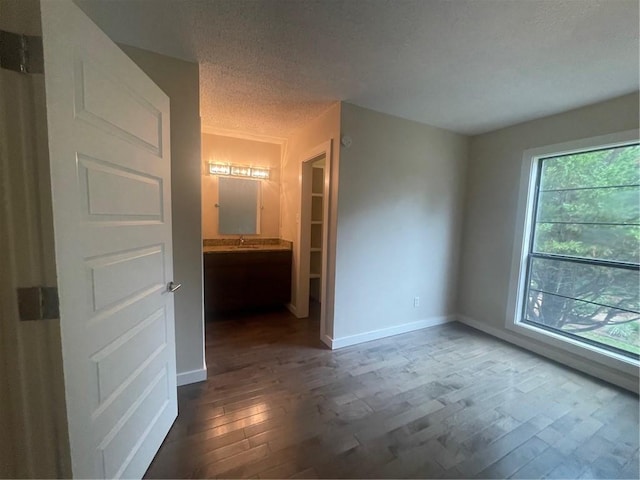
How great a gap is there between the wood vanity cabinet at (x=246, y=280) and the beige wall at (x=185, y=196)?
1127 mm

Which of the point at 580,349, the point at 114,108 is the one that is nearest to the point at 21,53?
the point at 114,108

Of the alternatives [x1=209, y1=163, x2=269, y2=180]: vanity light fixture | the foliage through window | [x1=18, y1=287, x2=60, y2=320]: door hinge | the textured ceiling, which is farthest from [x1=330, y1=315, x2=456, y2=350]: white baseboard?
[x1=209, y1=163, x2=269, y2=180]: vanity light fixture

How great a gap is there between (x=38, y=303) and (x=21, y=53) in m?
0.71

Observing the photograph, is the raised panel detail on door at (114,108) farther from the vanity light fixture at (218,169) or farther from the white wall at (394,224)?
the vanity light fixture at (218,169)

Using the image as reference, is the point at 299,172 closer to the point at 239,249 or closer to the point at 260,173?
the point at 260,173

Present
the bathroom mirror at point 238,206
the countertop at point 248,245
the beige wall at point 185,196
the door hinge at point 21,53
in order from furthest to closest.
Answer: the bathroom mirror at point 238,206 → the countertop at point 248,245 → the beige wall at point 185,196 → the door hinge at point 21,53

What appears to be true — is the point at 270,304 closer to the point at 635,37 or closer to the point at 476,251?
the point at 476,251

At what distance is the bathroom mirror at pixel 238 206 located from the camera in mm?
3533

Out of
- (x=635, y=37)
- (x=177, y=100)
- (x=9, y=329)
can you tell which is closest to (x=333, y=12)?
(x=177, y=100)

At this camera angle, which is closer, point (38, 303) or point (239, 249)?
point (38, 303)

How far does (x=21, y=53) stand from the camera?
0.70 metres

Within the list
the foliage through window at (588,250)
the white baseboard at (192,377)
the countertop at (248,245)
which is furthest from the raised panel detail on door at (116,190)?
the foliage through window at (588,250)

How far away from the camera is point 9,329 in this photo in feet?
2.40

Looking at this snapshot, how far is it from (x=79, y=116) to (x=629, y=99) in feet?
11.8
